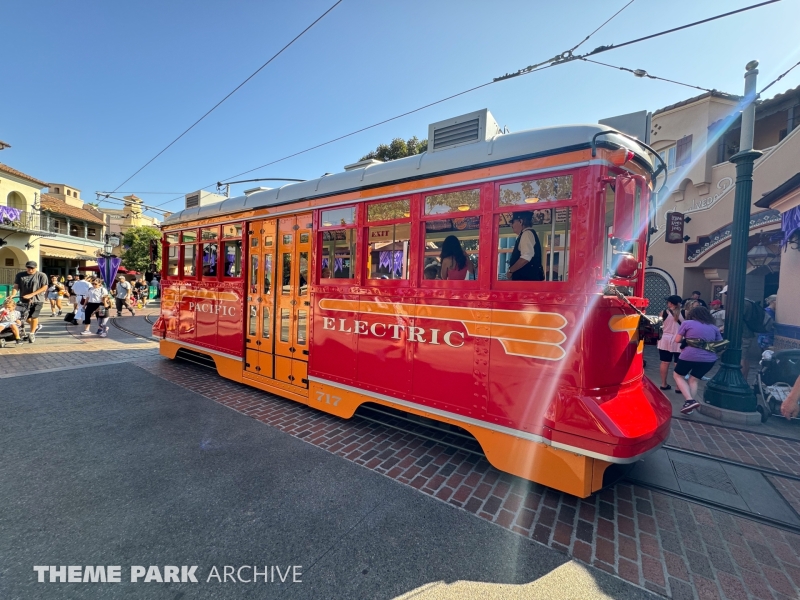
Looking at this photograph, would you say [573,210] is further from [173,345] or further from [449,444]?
[173,345]

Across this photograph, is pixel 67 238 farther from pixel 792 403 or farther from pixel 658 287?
pixel 792 403

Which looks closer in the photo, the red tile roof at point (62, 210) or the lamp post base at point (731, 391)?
the lamp post base at point (731, 391)

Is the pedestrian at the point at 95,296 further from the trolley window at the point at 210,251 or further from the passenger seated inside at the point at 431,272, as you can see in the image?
the passenger seated inside at the point at 431,272

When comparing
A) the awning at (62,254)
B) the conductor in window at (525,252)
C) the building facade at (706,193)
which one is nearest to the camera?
the conductor in window at (525,252)

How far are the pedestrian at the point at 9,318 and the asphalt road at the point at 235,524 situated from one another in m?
6.50

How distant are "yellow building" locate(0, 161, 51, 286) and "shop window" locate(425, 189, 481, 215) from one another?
99.0 ft

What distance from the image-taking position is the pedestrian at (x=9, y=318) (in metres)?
8.63

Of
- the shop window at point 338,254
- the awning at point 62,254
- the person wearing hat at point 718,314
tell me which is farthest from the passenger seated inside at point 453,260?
the awning at point 62,254

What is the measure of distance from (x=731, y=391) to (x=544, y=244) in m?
4.55

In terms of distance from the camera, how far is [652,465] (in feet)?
12.3

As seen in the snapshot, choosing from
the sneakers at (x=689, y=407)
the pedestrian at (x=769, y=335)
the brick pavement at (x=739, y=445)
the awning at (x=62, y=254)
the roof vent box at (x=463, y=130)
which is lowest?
the brick pavement at (x=739, y=445)

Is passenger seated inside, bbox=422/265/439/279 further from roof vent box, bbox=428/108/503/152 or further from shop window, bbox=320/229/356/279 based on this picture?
roof vent box, bbox=428/108/503/152

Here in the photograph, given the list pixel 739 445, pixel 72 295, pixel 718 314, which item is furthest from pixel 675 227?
pixel 72 295

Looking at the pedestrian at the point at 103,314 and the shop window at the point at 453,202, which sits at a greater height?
the shop window at the point at 453,202
